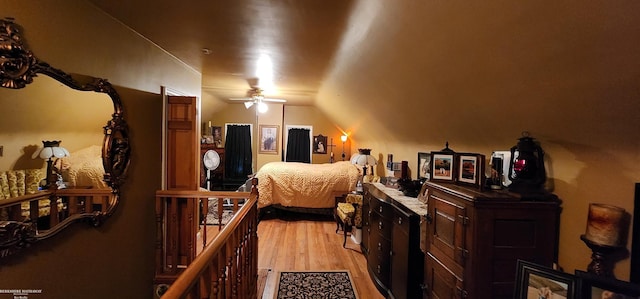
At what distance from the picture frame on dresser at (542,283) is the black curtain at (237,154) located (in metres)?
7.03

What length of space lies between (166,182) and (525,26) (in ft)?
10.7

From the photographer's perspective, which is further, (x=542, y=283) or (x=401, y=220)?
A: (x=401, y=220)

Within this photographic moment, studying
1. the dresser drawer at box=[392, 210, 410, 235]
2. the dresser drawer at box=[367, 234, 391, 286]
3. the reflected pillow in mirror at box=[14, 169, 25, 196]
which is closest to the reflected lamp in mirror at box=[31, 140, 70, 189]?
the reflected pillow in mirror at box=[14, 169, 25, 196]

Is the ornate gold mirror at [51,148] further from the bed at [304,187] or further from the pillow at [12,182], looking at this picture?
the bed at [304,187]

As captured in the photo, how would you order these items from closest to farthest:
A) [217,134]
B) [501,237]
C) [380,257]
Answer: [501,237] < [380,257] < [217,134]

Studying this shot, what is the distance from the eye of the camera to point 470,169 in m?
1.81

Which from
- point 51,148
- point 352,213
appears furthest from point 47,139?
point 352,213

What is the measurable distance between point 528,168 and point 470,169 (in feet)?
1.00

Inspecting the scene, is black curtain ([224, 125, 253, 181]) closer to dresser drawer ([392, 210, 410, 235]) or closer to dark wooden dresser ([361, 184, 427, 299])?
dark wooden dresser ([361, 184, 427, 299])

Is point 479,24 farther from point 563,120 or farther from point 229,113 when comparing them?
point 229,113

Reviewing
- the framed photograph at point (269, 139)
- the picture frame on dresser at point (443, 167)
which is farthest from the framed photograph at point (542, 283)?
the framed photograph at point (269, 139)

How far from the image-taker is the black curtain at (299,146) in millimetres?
7809

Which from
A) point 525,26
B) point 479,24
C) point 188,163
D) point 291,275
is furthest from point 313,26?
point 291,275

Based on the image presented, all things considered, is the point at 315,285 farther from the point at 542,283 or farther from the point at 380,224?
the point at 542,283
